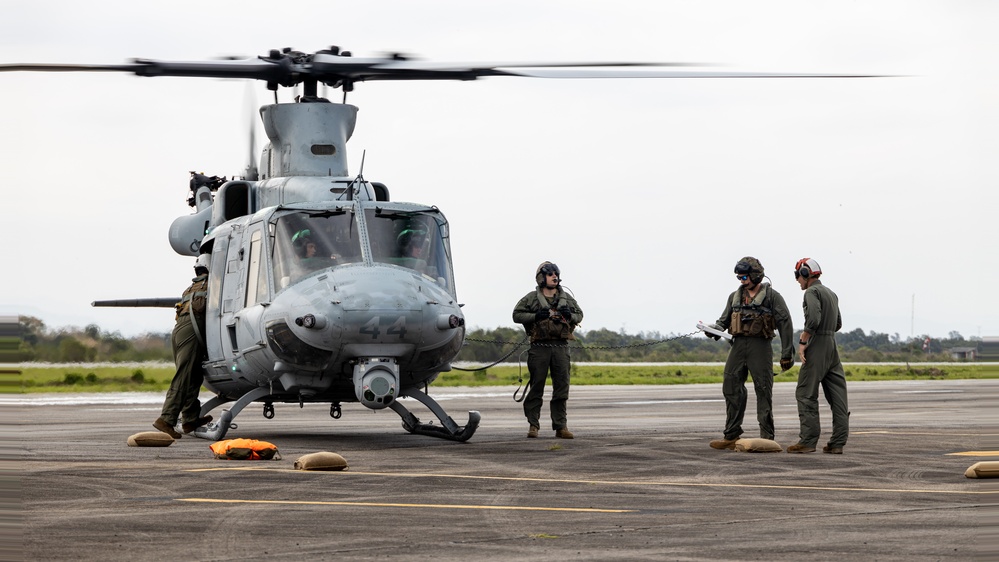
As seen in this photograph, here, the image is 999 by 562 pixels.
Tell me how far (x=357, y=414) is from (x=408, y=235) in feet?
32.0

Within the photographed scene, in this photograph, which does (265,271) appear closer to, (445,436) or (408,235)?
(408,235)

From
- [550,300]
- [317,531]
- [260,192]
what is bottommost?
[317,531]

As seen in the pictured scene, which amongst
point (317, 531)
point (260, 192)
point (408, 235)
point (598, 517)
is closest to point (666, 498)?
point (598, 517)

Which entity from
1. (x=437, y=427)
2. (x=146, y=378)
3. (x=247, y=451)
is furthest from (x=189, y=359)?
(x=146, y=378)

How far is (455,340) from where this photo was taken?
14.3 m

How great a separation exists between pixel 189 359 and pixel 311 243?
3223 millimetres

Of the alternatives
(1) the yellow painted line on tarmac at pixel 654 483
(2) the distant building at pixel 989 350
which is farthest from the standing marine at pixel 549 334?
(2) the distant building at pixel 989 350

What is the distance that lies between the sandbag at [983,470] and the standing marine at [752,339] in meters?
3.53

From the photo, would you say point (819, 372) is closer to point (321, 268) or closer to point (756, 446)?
point (756, 446)

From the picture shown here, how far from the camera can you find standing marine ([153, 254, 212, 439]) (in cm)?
1617

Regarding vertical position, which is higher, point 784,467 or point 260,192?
point 260,192

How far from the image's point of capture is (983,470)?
36.0ft

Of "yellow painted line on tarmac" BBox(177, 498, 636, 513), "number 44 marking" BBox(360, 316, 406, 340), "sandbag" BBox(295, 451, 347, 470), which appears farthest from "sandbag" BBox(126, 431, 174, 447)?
"yellow painted line on tarmac" BBox(177, 498, 636, 513)

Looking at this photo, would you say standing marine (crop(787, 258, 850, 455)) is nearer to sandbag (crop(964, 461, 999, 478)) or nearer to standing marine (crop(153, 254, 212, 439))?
sandbag (crop(964, 461, 999, 478))
